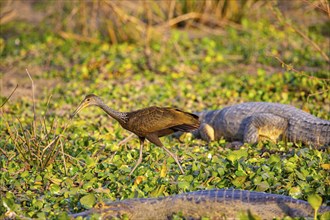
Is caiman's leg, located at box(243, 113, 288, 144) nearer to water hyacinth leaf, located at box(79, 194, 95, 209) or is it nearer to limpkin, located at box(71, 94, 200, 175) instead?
limpkin, located at box(71, 94, 200, 175)

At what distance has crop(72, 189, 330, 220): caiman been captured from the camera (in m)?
4.77

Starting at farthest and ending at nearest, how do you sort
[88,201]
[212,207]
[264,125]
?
[264,125], [88,201], [212,207]

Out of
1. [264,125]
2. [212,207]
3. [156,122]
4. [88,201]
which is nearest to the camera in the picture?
[212,207]

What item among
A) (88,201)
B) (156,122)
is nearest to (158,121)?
(156,122)

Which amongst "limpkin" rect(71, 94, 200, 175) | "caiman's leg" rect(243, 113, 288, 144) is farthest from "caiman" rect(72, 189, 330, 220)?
"caiman's leg" rect(243, 113, 288, 144)

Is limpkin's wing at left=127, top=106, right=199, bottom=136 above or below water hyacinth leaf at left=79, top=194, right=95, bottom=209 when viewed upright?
above

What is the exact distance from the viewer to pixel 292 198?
489 centimetres

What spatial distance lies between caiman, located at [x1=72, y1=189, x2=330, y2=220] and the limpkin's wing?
129cm

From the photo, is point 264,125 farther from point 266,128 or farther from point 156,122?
point 156,122

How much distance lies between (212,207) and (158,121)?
1.50 metres

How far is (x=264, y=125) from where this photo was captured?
7535 millimetres

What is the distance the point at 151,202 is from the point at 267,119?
293 centimetres

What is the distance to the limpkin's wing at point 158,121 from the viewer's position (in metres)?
6.16

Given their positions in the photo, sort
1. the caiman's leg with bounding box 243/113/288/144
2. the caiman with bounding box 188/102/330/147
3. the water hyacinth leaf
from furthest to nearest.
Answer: the caiman's leg with bounding box 243/113/288/144 < the caiman with bounding box 188/102/330/147 < the water hyacinth leaf
